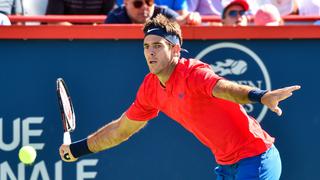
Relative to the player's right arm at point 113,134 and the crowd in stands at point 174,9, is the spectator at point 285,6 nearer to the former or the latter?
the crowd in stands at point 174,9

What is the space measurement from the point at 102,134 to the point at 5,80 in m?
1.48

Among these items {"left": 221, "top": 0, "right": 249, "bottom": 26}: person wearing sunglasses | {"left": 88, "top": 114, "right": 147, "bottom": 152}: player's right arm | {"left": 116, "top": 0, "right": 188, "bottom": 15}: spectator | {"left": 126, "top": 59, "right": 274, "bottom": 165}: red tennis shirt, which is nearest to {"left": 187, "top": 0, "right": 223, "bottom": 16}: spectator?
{"left": 116, "top": 0, "right": 188, "bottom": 15}: spectator

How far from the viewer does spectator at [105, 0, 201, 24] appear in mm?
7926

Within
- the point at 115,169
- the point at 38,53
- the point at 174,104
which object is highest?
the point at 38,53

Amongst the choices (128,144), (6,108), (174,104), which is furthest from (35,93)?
(174,104)

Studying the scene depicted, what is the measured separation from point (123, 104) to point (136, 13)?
106cm

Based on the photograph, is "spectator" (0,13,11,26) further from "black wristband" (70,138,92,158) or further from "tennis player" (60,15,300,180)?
"tennis player" (60,15,300,180)

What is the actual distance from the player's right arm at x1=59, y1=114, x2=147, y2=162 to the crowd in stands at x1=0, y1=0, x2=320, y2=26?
1880 millimetres

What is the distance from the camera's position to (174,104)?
5711 millimetres

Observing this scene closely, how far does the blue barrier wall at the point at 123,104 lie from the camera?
732 cm

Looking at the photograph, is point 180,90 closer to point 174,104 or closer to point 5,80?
point 174,104

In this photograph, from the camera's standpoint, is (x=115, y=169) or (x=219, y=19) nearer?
(x=115, y=169)

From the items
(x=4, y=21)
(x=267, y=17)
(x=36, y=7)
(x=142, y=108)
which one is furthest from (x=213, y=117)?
(x=36, y=7)

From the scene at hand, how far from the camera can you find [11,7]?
8.91 metres
